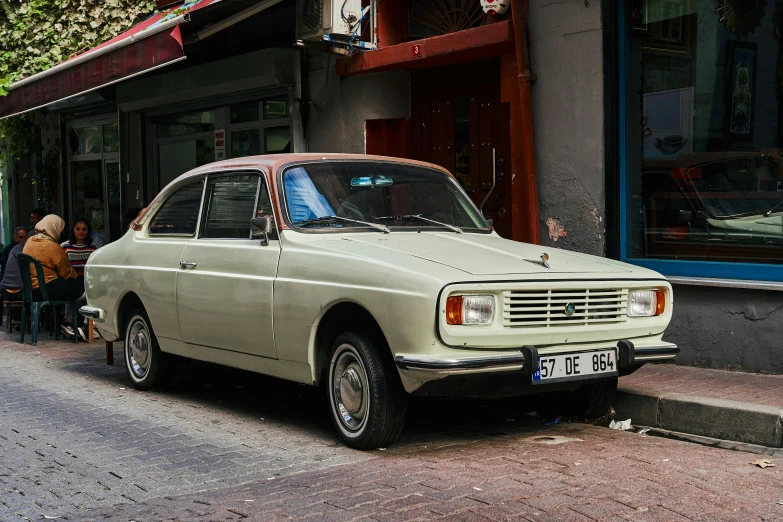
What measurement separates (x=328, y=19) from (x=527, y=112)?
2797mm

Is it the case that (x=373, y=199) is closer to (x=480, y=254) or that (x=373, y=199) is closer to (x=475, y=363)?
(x=480, y=254)

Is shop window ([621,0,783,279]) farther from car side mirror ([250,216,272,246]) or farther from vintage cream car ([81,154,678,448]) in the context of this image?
car side mirror ([250,216,272,246])

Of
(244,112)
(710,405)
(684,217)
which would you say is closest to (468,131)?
(684,217)

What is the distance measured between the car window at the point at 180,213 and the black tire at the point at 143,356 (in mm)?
712

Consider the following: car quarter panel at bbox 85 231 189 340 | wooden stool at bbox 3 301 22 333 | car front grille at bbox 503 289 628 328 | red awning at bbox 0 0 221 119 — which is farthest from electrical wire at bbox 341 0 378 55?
car front grille at bbox 503 289 628 328

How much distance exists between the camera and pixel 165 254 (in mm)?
7750

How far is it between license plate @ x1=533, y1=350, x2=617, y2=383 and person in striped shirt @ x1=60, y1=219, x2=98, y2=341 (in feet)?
25.2

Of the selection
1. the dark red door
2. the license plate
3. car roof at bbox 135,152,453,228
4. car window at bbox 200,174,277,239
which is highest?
the dark red door

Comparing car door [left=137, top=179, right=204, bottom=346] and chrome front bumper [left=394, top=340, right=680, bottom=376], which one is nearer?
chrome front bumper [left=394, top=340, right=680, bottom=376]

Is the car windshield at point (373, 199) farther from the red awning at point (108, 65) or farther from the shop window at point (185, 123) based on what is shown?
the shop window at point (185, 123)

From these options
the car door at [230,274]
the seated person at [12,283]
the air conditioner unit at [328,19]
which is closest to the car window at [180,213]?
the car door at [230,274]

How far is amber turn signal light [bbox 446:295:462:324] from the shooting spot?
5.38 m

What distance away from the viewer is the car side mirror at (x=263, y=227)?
21.6 feet

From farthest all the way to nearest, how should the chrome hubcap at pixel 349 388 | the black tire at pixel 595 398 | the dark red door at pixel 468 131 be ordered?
the dark red door at pixel 468 131 → the black tire at pixel 595 398 → the chrome hubcap at pixel 349 388
